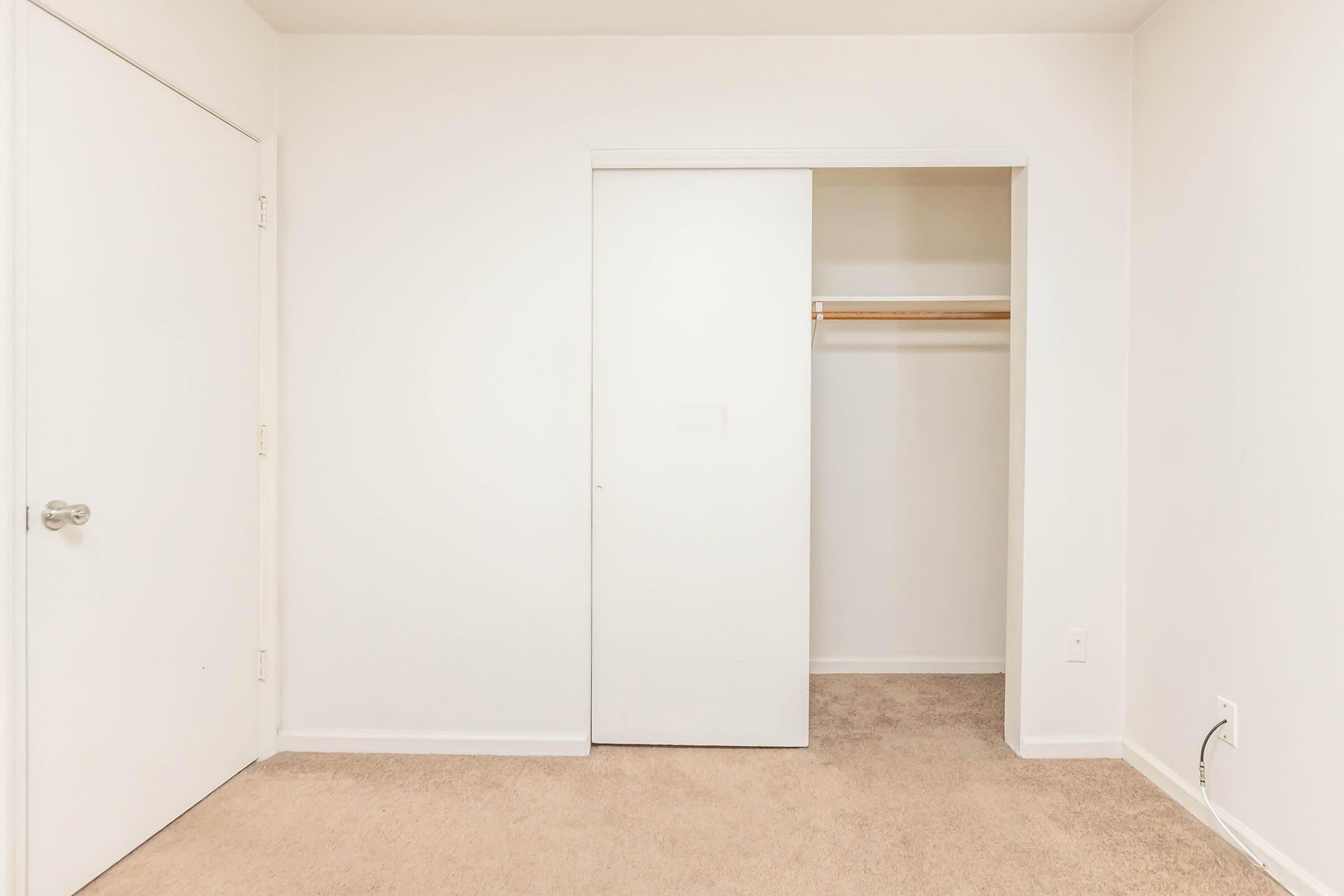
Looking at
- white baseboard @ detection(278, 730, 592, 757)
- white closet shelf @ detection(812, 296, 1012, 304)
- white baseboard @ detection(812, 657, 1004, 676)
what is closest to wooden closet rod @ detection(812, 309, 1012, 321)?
white closet shelf @ detection(812, 296, 1012, 304)

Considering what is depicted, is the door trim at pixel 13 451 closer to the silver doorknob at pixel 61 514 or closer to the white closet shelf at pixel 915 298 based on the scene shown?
the silver doorknob at pixel 61 514

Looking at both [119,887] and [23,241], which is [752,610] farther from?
[23,241]

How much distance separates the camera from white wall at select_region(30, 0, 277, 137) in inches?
69.9

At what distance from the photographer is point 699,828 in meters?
1.99

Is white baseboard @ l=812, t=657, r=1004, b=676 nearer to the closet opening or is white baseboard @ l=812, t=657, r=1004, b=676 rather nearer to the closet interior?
the closet opening

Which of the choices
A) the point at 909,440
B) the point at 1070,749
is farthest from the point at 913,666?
the point at 909,440

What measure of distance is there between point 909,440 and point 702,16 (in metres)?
2.03

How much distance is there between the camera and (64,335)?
167 cm

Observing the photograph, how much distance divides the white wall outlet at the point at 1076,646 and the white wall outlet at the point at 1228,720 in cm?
45

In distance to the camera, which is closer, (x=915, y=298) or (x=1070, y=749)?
(x=1070, y=749)

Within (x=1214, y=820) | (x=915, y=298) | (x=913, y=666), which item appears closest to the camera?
(x=1214, y=820)


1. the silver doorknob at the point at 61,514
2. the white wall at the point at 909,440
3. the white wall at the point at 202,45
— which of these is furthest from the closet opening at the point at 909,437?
the silver doorknob at the point at 61,514

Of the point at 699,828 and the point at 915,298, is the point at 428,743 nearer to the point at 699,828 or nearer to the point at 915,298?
the point at 699,828

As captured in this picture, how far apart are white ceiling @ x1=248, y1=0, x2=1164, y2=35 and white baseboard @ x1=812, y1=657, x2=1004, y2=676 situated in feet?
8.71
